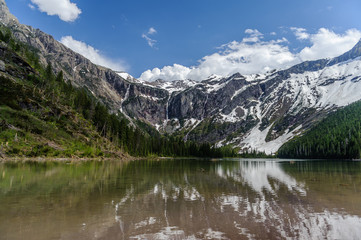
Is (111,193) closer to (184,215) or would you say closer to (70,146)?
(184,215)

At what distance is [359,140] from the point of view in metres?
164

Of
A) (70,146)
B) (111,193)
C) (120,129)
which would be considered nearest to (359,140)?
(120,129)

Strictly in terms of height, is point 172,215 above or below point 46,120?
below

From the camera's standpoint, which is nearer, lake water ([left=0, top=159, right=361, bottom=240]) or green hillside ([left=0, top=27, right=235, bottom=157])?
lake water ([left=0, top=159, right=361, bottom=240])

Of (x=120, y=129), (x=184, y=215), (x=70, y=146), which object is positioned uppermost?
(x=120, y=129)

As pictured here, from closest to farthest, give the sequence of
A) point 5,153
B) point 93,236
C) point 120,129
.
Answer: point 93,236 < point 5,153 < point 120,129

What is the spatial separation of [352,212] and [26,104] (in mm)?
97287

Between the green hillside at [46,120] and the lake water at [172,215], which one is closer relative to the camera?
the lake water at [172,215]

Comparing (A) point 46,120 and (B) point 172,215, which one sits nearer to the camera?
(B) point 172,215

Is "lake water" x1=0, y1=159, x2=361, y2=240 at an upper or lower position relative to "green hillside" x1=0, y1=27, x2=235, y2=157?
lower

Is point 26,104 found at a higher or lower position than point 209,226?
higher

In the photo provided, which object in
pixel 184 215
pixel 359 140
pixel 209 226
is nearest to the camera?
pixel 209 226

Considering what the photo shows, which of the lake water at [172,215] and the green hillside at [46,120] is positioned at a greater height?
the green hillside at [46,120]

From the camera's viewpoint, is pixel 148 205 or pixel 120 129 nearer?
pixel 148 205
